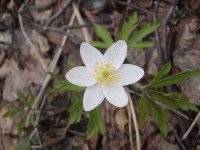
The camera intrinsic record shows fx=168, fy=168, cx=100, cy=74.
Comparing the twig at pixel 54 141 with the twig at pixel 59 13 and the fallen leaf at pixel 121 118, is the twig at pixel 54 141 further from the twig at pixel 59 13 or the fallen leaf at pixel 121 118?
the twig at pixel 59 13

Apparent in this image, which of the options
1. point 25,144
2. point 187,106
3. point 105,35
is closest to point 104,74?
point 105,35

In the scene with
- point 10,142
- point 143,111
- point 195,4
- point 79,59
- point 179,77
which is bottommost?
point 10,142

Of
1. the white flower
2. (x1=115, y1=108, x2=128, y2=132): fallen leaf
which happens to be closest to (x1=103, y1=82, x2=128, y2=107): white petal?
the white flower

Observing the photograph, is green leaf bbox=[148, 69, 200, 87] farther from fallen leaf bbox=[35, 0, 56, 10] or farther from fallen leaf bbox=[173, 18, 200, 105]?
fallen leaf bbox=[35, 0, 56, 10]

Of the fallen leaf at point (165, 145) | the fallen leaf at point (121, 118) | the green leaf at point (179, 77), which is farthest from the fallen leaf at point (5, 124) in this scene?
the green leaf at point (179, 77)

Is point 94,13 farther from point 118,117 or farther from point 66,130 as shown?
point 66,130

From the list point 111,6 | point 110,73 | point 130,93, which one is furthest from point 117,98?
point 111,6

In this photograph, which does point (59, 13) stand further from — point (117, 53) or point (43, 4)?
point (117, 53)
